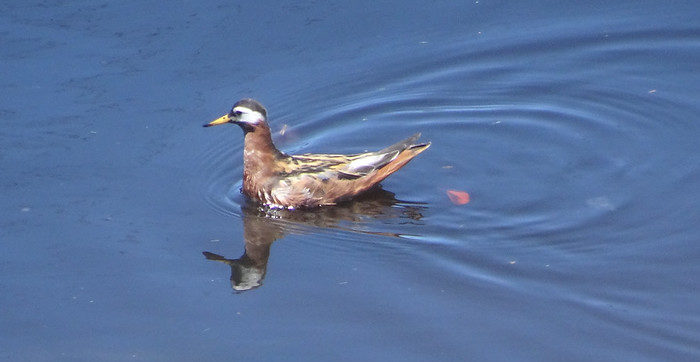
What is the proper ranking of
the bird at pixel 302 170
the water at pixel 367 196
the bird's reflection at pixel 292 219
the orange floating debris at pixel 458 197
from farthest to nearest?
the bird at pixel 302 170
the orange floating debris at pixel 458 197
the bird's reflection at pixel 292 219
the water at pixel 367 196

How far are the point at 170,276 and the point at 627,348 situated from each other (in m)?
4.42

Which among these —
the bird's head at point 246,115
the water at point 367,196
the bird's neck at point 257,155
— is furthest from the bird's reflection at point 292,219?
the bird's head at point 246,115

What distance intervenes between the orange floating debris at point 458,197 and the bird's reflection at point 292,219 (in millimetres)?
376

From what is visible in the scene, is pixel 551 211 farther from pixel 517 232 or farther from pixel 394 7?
pixel 394 7

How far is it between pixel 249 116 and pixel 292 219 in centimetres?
135

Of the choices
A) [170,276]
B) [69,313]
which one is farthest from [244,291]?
[69,313]

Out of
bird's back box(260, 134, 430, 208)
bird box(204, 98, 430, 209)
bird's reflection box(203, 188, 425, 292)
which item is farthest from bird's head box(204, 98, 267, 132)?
bird's reflection box(203, 188, 425, 292)

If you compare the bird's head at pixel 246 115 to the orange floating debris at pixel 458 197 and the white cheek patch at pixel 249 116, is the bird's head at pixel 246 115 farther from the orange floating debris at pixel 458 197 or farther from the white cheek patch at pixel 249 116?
the orange floating debris at pixel 458 197

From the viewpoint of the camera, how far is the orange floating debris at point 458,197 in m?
12.1

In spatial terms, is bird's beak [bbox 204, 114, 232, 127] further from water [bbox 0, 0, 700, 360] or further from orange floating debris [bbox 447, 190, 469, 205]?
orange floating debris [bbox 447, 190, 469, 205]

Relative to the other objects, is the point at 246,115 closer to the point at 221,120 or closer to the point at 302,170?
the point at 221,120

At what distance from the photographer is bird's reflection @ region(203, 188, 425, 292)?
1114 centimetres

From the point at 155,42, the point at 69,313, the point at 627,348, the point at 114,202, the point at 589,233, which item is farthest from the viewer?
the point at 155,42

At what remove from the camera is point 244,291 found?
10594 millimetres
